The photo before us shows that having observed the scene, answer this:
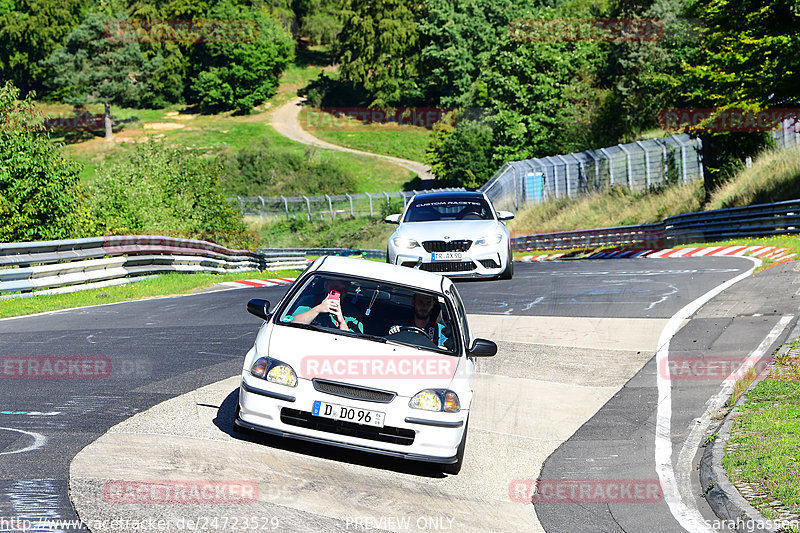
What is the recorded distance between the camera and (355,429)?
693cm

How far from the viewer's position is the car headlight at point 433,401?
7.01m

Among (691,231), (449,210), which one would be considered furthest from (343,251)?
(449,210)

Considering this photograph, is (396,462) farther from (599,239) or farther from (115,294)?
(599,239)

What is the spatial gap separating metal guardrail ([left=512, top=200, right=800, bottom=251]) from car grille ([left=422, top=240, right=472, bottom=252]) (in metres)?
13.3

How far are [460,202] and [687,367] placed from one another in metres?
7.59

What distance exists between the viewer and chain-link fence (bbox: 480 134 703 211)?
42.6 meters

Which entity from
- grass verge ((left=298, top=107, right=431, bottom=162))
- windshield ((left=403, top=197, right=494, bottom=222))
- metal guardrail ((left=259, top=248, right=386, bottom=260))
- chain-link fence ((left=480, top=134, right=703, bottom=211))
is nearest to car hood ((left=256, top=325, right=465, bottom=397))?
windshield ((left=403, top=197, right=494, bottom=222))

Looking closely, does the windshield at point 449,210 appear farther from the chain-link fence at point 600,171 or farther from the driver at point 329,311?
the chain-link fence at point 600,171

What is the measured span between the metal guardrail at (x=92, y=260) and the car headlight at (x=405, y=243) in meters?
6.72

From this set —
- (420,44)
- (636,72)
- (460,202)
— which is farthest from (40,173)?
(420,44)

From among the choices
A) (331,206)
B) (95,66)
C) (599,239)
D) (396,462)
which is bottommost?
(331,206)

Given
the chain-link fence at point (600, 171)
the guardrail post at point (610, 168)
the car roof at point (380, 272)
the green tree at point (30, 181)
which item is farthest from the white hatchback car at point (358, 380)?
the guardrail post at point (610, 168)

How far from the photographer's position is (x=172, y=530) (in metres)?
5.33

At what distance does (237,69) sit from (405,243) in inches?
4001
